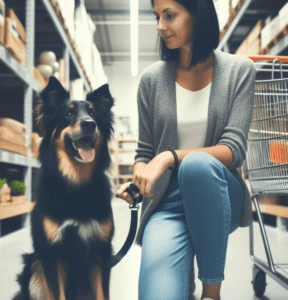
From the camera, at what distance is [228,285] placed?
152 cm

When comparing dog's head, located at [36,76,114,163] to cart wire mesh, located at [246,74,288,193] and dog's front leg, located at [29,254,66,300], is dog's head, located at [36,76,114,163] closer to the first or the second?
dog's front leg, located at [29,254,66,300]

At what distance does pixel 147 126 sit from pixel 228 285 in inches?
32.7

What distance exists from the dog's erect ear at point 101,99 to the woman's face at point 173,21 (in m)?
0.44

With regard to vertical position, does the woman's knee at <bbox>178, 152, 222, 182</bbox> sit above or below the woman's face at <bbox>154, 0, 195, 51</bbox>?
below

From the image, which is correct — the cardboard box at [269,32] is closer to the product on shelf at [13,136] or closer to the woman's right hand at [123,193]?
the product on shelf at [13,136]

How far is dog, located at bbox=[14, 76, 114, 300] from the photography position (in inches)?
48.3

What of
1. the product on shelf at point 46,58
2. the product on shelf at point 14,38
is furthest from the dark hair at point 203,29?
the product on shelf at point 46,58

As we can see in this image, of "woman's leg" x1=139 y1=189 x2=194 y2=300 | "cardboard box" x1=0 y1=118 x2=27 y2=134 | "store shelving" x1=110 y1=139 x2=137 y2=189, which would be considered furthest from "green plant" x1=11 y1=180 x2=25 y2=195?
"store shelving" x1=110 y1=139 x2=137 y2=189

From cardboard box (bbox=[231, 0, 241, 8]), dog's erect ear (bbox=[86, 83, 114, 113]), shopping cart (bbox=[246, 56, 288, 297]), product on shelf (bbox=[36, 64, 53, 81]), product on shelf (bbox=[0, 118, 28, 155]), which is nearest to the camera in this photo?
shopping cart (bbox=[246, 56, 288, 297])

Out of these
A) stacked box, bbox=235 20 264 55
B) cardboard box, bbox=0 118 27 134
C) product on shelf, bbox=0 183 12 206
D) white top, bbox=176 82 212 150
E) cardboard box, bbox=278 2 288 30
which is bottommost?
product on shelf, bbox=0 183 12 206

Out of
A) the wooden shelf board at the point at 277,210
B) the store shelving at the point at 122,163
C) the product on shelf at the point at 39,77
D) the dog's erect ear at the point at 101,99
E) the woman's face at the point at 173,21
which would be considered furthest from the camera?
the store shelving at the point at 122,163

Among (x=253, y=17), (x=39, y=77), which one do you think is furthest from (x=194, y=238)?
(x=253, y=17)

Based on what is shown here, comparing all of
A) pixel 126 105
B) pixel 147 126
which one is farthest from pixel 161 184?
pixel 126 105

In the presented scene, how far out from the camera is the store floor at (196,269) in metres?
1.43
